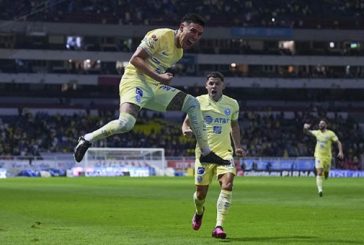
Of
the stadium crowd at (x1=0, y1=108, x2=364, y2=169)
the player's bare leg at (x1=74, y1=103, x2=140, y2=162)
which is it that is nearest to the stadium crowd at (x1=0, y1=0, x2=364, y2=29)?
the stadium crowd at (x1=0, y1=108, x2=364, y2=169)

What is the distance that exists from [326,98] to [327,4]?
A: 402 inches

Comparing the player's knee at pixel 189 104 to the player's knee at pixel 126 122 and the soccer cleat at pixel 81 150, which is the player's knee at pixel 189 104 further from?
the soccer cleat at pixel 81 150

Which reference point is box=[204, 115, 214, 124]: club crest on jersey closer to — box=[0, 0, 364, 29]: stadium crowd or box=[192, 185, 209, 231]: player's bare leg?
box=[192, 185, 209, 231]: player's bare leg

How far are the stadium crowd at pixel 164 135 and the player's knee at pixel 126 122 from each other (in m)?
56.6

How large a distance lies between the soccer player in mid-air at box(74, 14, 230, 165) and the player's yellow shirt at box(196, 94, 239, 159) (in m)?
2.32

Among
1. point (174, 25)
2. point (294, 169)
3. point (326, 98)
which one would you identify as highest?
point (174, 25)

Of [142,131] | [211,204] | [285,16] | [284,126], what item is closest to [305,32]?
[285,16]

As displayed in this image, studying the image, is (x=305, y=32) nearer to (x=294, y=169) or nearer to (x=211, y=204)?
(x=294, y=169)

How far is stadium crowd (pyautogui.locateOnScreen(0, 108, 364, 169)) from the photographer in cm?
7125

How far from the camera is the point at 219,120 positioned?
15562mm

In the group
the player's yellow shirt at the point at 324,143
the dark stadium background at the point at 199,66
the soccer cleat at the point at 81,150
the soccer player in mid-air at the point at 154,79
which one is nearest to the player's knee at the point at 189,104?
the soccer player in mid-air at the point at 154,79

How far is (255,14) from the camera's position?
89812mm

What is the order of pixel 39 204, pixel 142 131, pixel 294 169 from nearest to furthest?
1. pixel 39 204
2. pixel 294 169
3. pixel 142 131

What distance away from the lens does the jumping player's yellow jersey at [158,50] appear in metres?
12.7
